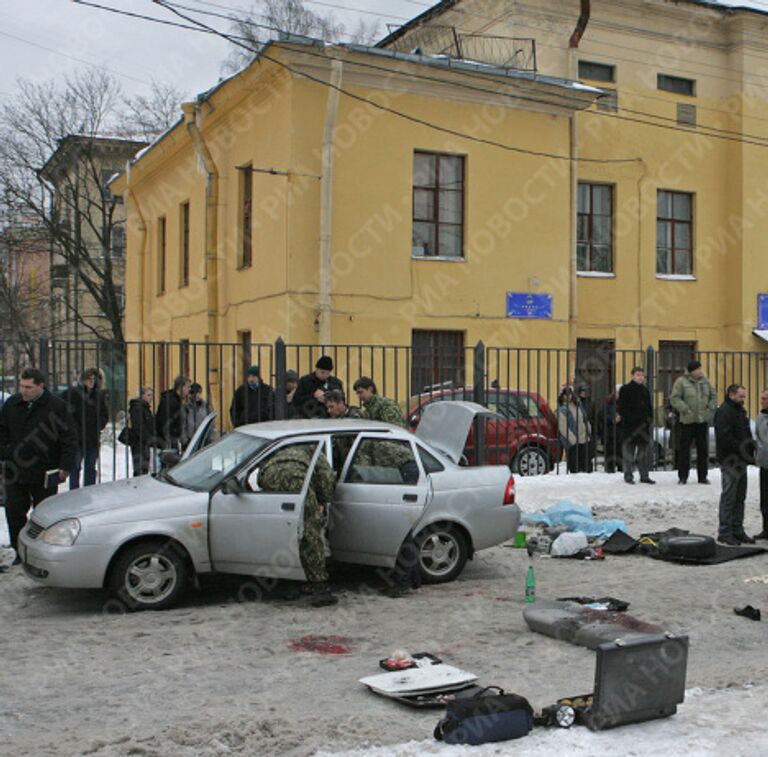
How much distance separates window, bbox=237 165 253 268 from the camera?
75.6 ft

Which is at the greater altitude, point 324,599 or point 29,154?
point 29,154

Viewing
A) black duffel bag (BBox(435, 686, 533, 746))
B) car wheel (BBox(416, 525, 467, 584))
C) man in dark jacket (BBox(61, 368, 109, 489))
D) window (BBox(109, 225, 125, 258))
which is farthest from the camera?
window (BBox(109, 225, 125, 258))

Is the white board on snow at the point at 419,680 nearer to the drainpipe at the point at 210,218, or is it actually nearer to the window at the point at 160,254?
the drainpipe at the point at 210,218

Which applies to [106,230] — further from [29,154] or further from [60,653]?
[60,653]

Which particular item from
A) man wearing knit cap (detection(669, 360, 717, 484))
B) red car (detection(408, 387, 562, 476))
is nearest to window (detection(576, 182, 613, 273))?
red car (detection(408, 387, 562, 476))

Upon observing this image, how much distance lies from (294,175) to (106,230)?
21313mm

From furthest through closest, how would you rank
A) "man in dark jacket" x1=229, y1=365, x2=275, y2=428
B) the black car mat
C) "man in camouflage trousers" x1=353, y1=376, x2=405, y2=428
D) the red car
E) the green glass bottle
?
the red car → "man in dark jacket" x1=229, y1=365, x2=275, y2=428 → "man in camouflage trousers" x1=353, y1=376, x2=405, y2=428 → the black car mat → the green glass bottle

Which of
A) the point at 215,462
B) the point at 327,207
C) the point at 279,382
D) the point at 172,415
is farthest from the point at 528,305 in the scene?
the point at 215,462

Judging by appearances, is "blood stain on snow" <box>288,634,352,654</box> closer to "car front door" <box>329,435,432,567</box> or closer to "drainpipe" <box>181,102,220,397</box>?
"car front door" <box>329,435,432,567</box>

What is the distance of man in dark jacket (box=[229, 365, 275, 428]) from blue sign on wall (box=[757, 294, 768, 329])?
17.1 metres

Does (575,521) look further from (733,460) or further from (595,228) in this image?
(595,228)

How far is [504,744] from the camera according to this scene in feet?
16.8

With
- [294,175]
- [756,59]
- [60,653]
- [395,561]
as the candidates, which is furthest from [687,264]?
[60,653]

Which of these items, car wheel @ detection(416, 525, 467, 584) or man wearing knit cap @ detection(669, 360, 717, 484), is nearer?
car wheel @ detection(416, 525, 467, 584)
